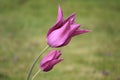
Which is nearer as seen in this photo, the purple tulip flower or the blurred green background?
the purple tulip flower

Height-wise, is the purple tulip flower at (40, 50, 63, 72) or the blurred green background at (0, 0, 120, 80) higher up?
the purple tulip flower at (40, 50, 63, 72)

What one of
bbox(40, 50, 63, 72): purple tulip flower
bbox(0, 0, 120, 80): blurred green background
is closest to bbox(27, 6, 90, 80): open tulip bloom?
bbox(40, 50, 63, 72): purple tulip flower

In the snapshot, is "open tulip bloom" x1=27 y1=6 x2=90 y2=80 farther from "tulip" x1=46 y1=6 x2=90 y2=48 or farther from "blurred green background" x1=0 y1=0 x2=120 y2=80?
"blurred green background" x1=0 y1=0 x2=120 y2=80

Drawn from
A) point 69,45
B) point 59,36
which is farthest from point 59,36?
point 69,45

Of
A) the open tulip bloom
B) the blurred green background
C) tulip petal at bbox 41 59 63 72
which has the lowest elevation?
the blurred green background

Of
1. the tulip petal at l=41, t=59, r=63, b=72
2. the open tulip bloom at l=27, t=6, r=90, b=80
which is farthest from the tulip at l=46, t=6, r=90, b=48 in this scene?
the tulip petal at l=41, t=59, r=63, b=72

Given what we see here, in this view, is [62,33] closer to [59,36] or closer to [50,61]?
[59,36]

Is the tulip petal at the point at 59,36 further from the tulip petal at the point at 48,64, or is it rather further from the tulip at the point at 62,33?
the tulip petal at the point at 48,64
